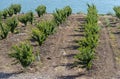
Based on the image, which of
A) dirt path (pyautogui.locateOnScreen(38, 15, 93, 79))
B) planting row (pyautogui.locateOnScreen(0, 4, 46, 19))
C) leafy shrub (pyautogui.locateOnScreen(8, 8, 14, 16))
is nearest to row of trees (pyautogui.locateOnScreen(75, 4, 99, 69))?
dirt path (pyautogui.locateOnScreen(38, 15, 93, 79))

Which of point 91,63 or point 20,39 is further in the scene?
point 20,39

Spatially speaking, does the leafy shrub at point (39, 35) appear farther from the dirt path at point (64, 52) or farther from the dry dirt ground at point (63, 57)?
the dirt path at point (64, 52)

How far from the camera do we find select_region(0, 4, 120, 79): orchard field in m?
19.1

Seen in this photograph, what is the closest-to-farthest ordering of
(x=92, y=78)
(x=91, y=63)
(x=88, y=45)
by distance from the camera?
(x=92, y=78)
(x=91, y=63)
(x=88, y=45)

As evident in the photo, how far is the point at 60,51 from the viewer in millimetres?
23641

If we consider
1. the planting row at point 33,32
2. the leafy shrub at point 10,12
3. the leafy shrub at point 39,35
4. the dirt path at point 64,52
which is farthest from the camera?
the leafy shrub at point 10,12

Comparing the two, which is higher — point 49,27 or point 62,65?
point 49,27

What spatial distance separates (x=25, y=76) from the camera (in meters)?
18.8

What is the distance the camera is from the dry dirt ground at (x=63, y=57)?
19.0 meters

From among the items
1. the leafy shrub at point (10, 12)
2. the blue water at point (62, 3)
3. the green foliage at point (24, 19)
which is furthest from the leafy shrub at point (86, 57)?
the blue water at point (62, 3)

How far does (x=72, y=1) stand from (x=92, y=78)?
175 feet

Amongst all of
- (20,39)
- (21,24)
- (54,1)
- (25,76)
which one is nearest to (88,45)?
(25,76)

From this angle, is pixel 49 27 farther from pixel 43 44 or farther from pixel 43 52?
pixel 43 52

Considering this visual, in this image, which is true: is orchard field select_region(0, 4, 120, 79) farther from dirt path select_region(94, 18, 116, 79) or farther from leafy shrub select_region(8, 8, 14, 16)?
leafy shrub select_region(8, 8, 14, 16)
